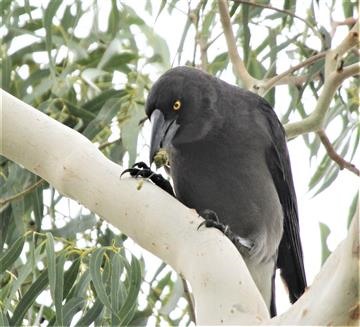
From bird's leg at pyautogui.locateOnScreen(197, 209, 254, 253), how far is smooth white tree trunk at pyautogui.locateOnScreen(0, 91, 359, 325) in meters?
0.04

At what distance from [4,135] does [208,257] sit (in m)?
0.72

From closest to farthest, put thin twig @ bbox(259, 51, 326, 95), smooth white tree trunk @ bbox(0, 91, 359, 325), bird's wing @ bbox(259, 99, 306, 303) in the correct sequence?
smooth white tree trunk @ bbox(0, 91, 359, 325)
thin twig @ bbox(259, 51, 326, 95)
bird's wing @ bbox(259, 99, 306, 303)

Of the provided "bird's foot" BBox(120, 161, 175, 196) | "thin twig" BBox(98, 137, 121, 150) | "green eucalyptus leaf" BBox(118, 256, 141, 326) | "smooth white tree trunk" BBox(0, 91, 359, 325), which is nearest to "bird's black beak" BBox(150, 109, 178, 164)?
"bird's foot" BBox(120, 161, 175, 196)

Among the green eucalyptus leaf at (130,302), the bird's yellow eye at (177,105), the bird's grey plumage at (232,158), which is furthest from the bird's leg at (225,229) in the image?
the bird's yellow eye at (177,105)

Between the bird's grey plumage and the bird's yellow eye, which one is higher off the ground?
the bird's yellow eye

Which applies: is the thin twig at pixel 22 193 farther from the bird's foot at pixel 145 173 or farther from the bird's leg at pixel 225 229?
the bird's leg at pixel 225 229

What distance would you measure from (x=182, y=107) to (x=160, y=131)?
0.22m

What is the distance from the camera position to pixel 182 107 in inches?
139

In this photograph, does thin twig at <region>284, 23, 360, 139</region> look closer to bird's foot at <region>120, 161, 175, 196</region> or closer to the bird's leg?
the bird's leg

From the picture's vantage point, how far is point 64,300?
317 centimetres

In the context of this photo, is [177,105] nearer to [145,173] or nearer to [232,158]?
[232,158]

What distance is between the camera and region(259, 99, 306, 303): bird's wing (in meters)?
3.65

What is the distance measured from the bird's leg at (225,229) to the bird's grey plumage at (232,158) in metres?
0.02

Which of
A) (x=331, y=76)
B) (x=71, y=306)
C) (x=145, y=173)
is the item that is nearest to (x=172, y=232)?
(x=145, y=173)
